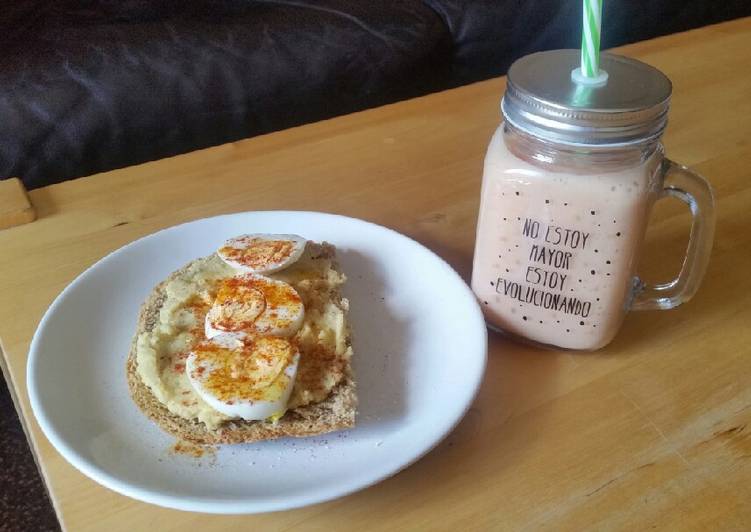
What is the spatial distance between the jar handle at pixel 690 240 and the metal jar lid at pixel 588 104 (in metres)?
0.09

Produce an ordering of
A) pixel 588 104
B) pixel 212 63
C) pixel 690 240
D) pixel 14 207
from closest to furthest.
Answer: pixel 588 104 → pixel 690 240 → pixel 14 207 → pixel 212 63

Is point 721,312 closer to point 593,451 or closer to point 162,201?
point 593,451

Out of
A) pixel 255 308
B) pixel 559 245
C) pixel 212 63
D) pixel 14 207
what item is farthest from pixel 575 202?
pixel 212 63

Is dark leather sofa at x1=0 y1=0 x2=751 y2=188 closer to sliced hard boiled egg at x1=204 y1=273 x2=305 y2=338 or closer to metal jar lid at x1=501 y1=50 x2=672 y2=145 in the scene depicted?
sliced hard boiled egg at x1=204 y1=273 x2=305 y2=338

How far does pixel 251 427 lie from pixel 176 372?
10 cm

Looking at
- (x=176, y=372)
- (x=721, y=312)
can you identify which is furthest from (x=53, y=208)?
(x=721, y=312)

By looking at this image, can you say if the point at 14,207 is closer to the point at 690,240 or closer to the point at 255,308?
the point at 255,308

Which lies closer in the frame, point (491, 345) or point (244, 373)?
point (244, 373)

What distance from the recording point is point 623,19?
7.27ft

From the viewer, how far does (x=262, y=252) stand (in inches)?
32.3

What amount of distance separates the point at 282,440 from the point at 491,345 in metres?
0.27

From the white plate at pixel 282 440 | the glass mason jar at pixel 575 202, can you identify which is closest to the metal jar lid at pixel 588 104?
the glass mason jar at pixel 575 202

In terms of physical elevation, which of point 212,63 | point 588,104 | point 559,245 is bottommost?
point 212,63

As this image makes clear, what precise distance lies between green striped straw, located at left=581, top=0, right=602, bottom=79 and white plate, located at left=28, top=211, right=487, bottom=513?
0.88 feet
